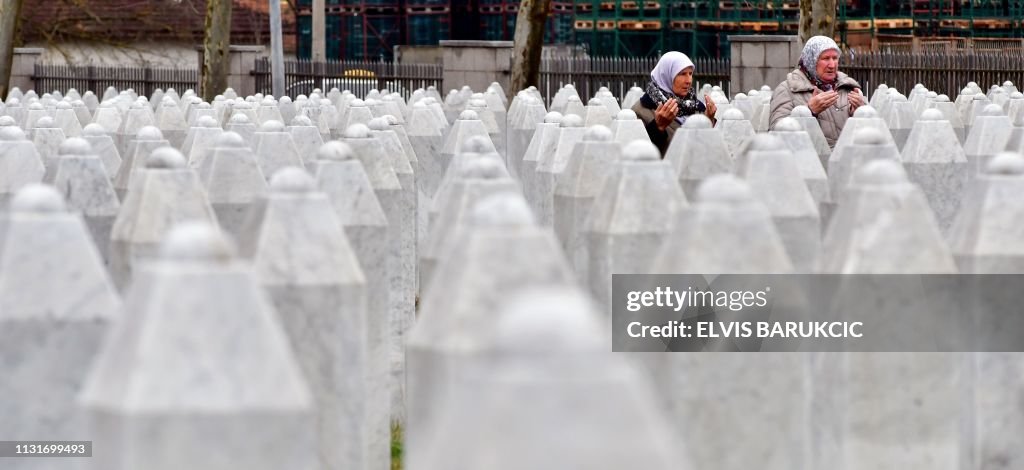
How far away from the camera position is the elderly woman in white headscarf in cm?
1102

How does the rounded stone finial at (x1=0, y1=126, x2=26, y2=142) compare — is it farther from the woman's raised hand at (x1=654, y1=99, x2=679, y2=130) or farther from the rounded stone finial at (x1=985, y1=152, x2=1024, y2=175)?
the rounded stone finial at (x1=985, y1=152, x2=1024, y2=175)

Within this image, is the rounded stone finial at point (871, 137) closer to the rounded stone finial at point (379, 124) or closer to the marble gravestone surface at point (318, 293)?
the rounded stone finial at point (379, 124)

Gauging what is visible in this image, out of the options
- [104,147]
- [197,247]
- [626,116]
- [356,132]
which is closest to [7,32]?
[104,147]

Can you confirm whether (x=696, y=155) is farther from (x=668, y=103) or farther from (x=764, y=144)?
(x=668, y=103)

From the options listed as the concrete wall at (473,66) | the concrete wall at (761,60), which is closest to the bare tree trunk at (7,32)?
the concrete wall at (473,66)

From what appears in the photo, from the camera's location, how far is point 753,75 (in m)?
26.0

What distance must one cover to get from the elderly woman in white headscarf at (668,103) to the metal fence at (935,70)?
13.9 meters

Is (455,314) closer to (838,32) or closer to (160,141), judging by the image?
(160,141)

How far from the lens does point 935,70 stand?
24969 millimetres

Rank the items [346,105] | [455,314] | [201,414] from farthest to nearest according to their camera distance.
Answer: [346,105] < [455,314] < [201,414]

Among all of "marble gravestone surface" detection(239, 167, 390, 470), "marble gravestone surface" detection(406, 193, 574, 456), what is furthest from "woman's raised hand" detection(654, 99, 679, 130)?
"marble gravestone surface" detection(406, 193, 574, 456)

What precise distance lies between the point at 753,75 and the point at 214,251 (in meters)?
22.5

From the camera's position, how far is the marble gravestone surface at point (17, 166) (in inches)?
330

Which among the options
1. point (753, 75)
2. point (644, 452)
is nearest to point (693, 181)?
point (644, 452)
